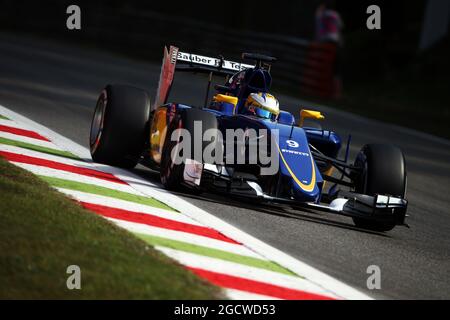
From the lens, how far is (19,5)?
109 feet

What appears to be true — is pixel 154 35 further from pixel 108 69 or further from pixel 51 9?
pixel 108 69

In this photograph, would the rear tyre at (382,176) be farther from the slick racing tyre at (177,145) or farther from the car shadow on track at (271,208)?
the slick racing tyre at (177,145)

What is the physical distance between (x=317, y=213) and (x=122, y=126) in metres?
2.02

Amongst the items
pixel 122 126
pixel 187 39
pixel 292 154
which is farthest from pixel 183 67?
pixel 187 39

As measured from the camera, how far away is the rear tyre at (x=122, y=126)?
10953mm

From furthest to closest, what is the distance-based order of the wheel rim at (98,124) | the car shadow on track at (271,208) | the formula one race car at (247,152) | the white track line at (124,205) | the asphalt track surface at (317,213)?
1. the wheel rim at (98,124)
2. the car shadow on track at (271,208)
3. the formula one race car at (247,152)
4. the white track line at (124,205)
5. the asphalt track surface at (317,213)

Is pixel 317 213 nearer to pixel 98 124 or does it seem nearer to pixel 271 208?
pixel 271 208

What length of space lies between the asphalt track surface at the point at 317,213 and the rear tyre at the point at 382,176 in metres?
0.15

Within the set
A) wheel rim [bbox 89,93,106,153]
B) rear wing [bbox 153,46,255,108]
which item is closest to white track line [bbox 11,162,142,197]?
wheel rim [bbox 89,93,106,153]

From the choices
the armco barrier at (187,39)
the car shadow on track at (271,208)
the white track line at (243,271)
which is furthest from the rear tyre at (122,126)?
the armco barrier at (187,39)

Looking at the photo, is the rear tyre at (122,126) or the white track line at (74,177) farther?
the rear tyre at (122,126)

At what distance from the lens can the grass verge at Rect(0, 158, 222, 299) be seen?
6.46 m

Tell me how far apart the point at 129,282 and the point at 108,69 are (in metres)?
18.2
